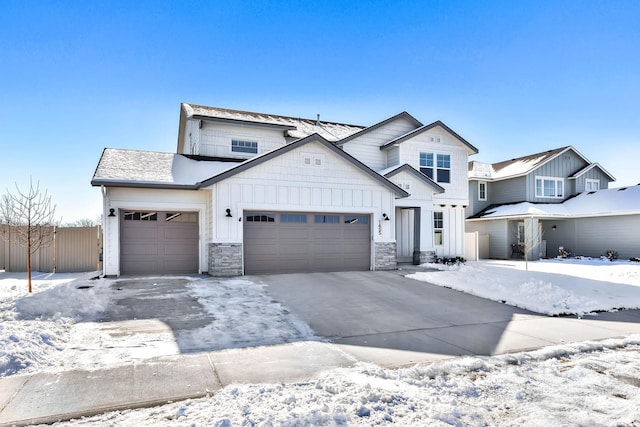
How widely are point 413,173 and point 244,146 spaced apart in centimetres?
770

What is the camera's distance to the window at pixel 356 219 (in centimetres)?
1402

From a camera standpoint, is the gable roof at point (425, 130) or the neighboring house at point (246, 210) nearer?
the neighboring house at point (246, 210)

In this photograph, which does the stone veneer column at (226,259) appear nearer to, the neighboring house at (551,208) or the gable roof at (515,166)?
the neighboring house at (551,208)

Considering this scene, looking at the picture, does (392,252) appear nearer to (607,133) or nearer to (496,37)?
(496,37)

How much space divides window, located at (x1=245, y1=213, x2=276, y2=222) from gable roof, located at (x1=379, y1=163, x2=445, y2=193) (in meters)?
5.77

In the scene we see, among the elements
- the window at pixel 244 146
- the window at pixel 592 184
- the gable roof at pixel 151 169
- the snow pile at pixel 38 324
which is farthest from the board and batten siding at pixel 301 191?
the window at pixel 592 184

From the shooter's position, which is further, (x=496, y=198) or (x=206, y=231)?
(x=496, y=198)

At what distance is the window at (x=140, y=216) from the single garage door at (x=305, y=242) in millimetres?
3217

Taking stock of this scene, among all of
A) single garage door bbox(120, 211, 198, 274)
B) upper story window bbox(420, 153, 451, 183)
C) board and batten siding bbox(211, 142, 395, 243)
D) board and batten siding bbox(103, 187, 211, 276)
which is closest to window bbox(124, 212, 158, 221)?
single garage door bbox(120, 211, 198, 274)

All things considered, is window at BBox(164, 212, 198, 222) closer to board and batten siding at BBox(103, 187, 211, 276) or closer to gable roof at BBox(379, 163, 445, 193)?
board and batten siding at BBox(103, 187, 211, 276)

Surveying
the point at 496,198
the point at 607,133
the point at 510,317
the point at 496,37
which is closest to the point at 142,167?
the point at 510,317

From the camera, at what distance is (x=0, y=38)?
1025cm

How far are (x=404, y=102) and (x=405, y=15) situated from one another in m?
5.83

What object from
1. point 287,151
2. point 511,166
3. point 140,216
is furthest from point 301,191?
point 511,166
